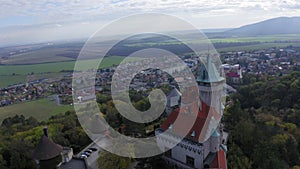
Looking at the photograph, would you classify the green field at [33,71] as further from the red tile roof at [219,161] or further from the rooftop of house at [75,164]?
the red tile roof at [219,161]

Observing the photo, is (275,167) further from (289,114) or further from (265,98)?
(265,98)

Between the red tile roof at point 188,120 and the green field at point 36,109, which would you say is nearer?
the red tile roof at point 188,120

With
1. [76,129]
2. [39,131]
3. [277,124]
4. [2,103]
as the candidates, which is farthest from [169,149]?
[2,103]

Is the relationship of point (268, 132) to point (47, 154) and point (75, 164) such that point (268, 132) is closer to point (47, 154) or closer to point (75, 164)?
point (75, 164)

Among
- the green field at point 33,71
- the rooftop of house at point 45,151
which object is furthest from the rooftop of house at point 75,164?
the green field at point 33,71

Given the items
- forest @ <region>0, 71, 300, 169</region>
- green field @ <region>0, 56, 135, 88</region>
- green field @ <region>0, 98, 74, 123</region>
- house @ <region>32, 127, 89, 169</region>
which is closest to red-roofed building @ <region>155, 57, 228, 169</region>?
forest @ <region>0, 71, 300, 169</region>

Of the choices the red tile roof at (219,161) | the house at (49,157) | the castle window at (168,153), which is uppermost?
the house at (49,157)
